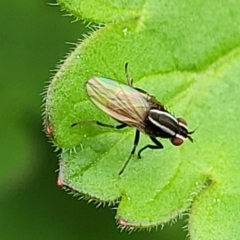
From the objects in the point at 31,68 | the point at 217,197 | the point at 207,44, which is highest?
the point at 207,44

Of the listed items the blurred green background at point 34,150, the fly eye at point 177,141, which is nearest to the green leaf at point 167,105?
the fly eye at point 177,141

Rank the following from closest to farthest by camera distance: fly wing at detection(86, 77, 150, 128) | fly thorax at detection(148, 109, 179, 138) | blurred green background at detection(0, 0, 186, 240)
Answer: fly wing at detection(86, 77, 150, 128), fly thorax at detection(148, 109, 179, 138), blurred green background at detection(0, 0, 186, 240)

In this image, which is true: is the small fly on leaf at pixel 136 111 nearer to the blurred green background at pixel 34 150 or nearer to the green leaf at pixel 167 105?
the green leaf at pixel 167 105

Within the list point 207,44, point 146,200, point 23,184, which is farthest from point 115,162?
point 23,184

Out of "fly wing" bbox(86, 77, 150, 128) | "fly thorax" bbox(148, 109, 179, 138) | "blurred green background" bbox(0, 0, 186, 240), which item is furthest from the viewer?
"blurred green background" bbox(0, 0, 186, 240)

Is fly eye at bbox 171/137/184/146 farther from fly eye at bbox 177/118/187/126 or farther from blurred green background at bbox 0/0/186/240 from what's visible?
blurred green background at bbox 0/0/186/240

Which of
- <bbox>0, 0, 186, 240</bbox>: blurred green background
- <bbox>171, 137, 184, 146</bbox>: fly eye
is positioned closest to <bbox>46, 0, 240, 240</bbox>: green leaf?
<bbox>171, 137, 184, 146</bbox>: fly eye

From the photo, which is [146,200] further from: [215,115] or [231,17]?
[231,17]

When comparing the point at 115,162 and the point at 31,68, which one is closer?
the point at 115,162
